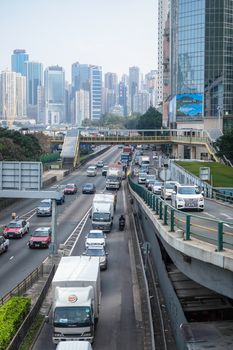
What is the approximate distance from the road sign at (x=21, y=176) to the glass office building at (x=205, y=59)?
263 feet

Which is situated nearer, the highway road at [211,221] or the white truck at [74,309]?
the highway road at [211,221]

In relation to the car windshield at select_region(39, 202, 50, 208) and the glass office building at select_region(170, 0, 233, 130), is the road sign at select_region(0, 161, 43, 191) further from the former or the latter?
the glass office building at select_region(170, 0, 233, 130)

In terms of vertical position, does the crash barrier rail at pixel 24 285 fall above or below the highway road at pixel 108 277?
above

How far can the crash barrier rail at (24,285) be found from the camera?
2574 centimetres

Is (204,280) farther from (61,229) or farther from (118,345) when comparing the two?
(61,229)

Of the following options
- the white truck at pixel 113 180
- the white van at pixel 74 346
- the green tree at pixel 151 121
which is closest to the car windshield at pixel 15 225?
the white van at pixel 74 346

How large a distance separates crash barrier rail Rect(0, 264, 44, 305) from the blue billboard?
92082 mm

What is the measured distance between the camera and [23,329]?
21734 millimetres

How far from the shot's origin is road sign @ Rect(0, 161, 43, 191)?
124 ft

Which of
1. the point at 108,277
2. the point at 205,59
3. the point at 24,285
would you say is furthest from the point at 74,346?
the point at 205,59

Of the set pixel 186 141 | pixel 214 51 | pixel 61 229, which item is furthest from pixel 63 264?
pixel 214 51

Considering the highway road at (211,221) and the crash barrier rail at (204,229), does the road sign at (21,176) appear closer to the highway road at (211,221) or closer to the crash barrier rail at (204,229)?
the highway road at (211,221)

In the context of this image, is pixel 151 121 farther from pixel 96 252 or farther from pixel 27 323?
pixel 27 323

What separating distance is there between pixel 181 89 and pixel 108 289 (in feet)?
326
